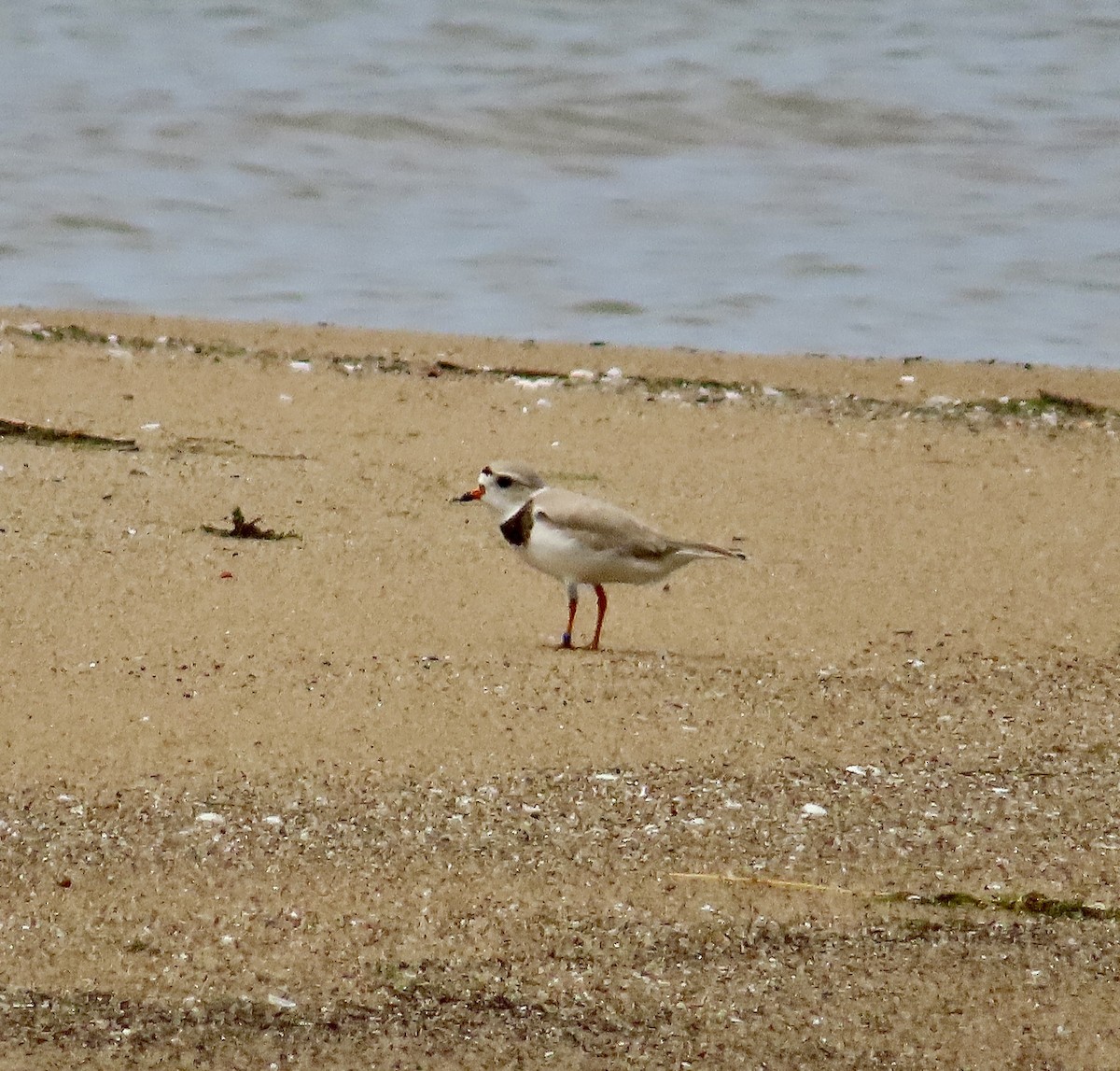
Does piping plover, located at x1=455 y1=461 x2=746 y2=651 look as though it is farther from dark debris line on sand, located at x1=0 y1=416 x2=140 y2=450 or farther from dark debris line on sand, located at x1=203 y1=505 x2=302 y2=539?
dark debris line on sand, located at x1=0 y1=416 x2=140 y2=450

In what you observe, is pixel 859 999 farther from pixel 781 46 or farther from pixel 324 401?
pixel 781 46

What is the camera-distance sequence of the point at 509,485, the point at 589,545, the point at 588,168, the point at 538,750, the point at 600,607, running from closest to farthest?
the point at 538,750 → the point at 589,545 → the point at 600,607 → the point at 509,485 → the point at 588,168

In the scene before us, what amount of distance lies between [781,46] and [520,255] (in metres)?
7.06

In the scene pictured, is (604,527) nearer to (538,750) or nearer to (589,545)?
(589,545)

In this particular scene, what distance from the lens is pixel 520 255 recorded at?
12891 mm

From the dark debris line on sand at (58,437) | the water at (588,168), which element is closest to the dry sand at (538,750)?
the dark debris line on sand at (58,437)

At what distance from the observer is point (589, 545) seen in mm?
5707

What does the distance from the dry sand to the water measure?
11.5ft

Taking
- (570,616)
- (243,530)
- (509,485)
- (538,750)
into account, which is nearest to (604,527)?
(570,616)

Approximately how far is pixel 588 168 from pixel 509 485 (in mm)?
9548

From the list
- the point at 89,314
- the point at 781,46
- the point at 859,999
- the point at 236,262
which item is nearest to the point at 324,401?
the point at 89,314

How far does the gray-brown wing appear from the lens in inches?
225

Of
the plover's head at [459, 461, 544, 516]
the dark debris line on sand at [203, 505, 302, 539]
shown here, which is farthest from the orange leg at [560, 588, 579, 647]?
the dark debris line on sand at [203, 505, 302, 539]

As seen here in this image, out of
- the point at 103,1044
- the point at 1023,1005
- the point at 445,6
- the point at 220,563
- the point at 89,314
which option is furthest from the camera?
the point at 445,6
